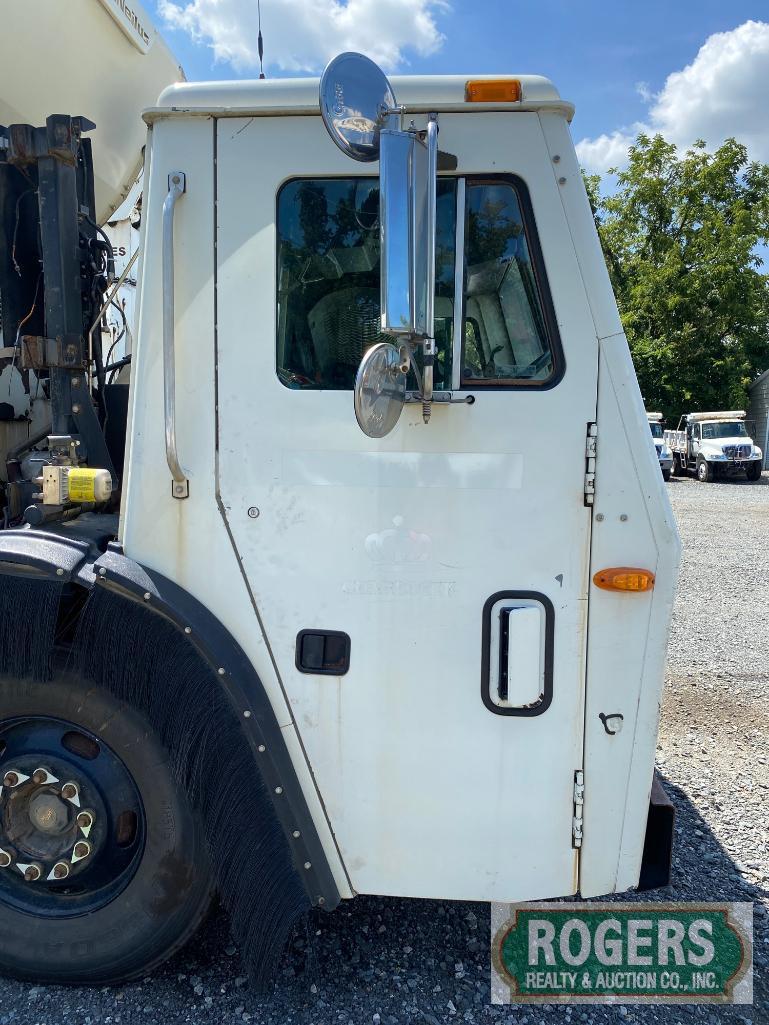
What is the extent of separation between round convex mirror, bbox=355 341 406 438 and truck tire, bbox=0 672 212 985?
44.3 inches

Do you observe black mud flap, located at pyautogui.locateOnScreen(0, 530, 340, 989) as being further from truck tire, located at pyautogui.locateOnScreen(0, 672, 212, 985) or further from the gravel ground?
the gravel ground

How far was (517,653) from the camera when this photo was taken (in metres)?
1.88

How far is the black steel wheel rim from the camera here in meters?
2.04

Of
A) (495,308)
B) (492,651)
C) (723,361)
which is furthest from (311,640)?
(723,361)

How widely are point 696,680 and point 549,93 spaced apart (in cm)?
421

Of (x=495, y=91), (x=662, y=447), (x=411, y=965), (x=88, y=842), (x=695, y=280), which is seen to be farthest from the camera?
(x=695, y=280)

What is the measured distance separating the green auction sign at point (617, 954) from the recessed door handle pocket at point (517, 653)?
1012 millimetres

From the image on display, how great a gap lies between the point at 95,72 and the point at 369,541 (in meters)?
2.34

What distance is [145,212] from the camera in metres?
1.99

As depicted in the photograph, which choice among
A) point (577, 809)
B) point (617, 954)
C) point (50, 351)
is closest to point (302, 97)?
point (50, 351)

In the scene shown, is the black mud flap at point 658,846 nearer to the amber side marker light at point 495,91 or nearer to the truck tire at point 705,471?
the amber side marker light at point 495,91

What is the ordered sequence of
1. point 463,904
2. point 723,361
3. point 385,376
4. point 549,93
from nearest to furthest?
point 385,376, point 549,93, point 463,904, point 723,361

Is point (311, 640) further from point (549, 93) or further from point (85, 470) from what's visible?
point (549, 93)

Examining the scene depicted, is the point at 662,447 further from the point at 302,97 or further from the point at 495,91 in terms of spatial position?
the point at 302,97
